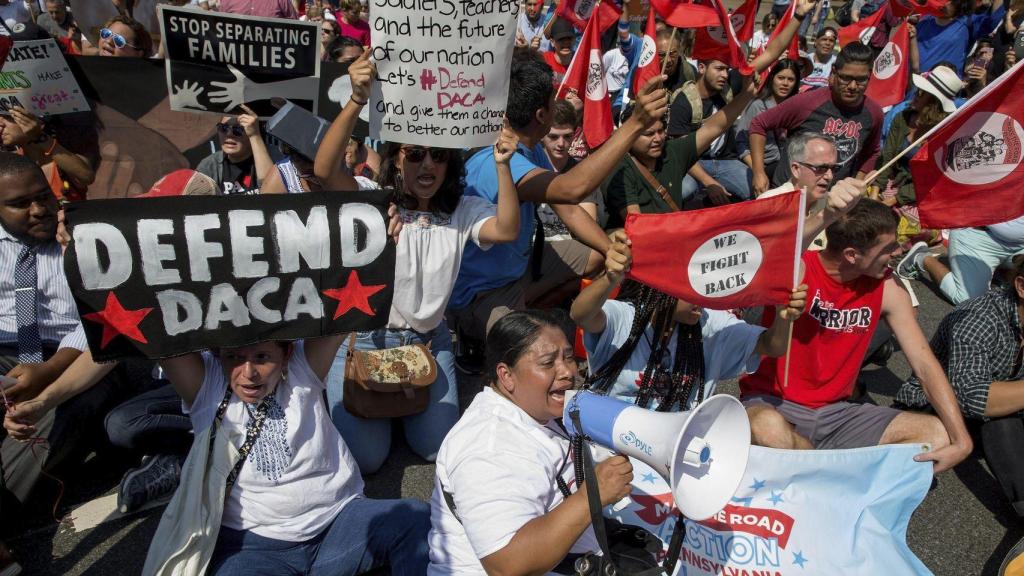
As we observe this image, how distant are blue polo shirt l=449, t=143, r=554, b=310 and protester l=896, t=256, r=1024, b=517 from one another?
226 cm

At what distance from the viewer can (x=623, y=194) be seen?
4.96 metres

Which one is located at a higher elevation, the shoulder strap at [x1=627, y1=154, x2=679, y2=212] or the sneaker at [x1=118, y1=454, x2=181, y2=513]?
the shoulder strap at [x1=627, y1=154, x2=679, y2=212]

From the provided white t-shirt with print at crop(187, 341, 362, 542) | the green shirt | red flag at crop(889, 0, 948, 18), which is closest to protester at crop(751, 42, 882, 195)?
the green shirt

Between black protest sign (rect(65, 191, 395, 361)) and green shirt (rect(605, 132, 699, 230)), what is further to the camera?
green shirt (rect(605, 132, 699, 230))

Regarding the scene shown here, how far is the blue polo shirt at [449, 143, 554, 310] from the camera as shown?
171 inches

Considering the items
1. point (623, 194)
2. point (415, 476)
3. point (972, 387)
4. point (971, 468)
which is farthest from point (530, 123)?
point (971, 468)

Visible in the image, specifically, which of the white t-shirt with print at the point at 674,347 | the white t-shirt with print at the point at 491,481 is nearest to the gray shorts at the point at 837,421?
the white t-shirt with print at the point at 674,347

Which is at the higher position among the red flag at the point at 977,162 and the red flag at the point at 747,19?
the red flag at the point at 977,162

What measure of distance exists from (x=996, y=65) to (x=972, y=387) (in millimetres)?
7785

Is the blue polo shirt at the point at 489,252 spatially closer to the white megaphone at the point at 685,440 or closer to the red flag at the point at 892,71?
the white megaphone at the point at 685,440

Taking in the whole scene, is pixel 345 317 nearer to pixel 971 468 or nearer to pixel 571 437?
pixel 571 437

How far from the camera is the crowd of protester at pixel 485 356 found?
8.40 feet

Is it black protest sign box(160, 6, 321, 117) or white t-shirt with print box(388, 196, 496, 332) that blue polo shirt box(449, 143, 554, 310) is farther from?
black protest sign box(160, 6, 321, 117)

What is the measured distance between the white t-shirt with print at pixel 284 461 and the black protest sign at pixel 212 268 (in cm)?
24
